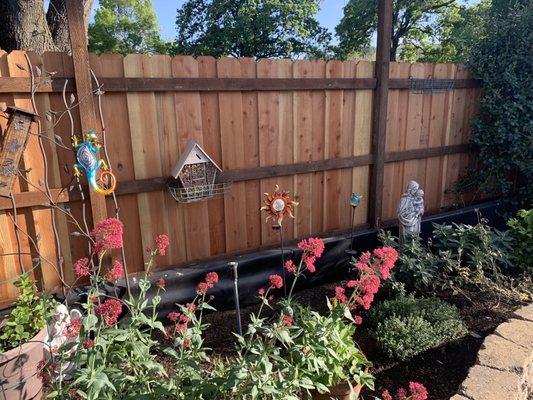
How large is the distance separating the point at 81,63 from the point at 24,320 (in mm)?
1544

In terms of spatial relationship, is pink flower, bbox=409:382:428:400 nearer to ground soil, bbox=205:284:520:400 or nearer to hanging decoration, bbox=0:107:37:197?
ground soil, bbox=205:284:520:400

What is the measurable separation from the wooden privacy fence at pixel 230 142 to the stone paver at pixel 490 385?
1945 millimetres

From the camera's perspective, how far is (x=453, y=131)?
449cm

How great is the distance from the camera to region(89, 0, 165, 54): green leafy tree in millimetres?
20192

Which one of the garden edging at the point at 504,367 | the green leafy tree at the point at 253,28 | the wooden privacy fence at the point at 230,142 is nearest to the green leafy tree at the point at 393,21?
the green leafy tree at the point at 253,28

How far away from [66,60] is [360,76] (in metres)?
2.39

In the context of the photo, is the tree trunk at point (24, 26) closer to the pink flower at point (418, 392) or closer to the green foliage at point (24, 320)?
the green foliage at point (24, 320)

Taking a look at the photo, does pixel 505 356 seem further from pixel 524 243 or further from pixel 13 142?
pixel 13 142

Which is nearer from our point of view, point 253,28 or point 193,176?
point 193,176

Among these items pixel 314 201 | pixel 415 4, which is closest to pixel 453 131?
pixel 314 201

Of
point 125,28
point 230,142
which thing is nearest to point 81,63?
point 230,142

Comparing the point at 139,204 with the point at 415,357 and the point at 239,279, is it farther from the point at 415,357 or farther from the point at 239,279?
the point at 415,357

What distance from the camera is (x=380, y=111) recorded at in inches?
149

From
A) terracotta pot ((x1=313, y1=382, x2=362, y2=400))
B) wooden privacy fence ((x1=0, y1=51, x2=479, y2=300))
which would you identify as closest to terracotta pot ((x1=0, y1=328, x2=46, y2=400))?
wooden privacy fence ((x1=0, y1=51, x2=479, y2=300))
